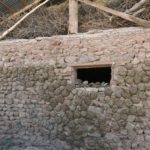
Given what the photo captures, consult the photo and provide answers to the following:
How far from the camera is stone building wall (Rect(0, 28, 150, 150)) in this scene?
10.3ft

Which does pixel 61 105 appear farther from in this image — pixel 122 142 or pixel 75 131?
pixel 122 142

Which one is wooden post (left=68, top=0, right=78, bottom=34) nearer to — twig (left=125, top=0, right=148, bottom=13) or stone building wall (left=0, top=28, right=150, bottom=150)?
stone building wall (left=0, top=28, right=150, bottom=150)

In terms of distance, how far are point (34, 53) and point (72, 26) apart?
1.19 m

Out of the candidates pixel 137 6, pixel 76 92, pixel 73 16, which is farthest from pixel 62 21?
pixel 76 92

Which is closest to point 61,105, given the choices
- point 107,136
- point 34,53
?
point 107,136

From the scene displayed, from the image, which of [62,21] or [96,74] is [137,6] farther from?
[96,74]

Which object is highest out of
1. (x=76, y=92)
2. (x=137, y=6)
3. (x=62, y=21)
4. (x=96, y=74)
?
(x=137, y=6)

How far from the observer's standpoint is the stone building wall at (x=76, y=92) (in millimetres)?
3127

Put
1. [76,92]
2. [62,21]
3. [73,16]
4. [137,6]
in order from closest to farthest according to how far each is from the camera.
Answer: [76,92] < [137,6] < [73,16] < [62,21]

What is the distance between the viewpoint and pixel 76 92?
355 centimetres

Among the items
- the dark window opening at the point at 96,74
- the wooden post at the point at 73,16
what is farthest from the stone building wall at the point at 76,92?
the dark window opening at the point at 96,74

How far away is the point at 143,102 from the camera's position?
306 centimetres

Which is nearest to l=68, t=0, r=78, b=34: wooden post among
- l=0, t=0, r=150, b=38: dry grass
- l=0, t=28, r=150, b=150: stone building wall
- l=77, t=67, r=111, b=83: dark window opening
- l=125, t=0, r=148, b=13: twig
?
l=0, t=0, r=150, b=38: dry grass

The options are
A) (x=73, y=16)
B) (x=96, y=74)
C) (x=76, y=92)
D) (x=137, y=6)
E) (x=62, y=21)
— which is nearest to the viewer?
(x=76, y=92)
